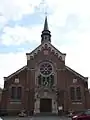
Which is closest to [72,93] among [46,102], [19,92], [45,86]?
[46,102]

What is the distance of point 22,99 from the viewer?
1340 inches

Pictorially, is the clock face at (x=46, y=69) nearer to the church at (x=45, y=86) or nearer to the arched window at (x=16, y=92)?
the church at (x=45, y=86)

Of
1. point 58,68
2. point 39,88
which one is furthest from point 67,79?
point 39,88

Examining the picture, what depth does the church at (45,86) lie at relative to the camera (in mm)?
33875

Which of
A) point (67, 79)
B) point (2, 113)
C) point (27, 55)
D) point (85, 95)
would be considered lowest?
point (2, 113)

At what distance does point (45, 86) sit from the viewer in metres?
34.4

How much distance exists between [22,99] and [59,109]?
5.75 meters

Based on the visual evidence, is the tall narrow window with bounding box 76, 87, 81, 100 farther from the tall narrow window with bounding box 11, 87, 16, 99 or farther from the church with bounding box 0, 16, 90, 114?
the tall narrow window with bounding box 11, 87, 16, 99

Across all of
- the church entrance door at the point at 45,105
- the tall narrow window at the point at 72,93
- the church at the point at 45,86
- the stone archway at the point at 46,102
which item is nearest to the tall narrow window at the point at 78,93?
the church at the point at 45,86

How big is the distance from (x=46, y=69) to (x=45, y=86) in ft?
9.66

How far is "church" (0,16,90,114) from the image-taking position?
111 feet

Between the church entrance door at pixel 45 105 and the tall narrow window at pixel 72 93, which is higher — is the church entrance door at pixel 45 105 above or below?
below

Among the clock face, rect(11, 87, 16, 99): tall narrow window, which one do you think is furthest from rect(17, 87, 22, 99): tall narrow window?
the clock face

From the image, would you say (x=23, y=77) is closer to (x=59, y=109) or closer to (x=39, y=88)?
(x=39, y=88)
